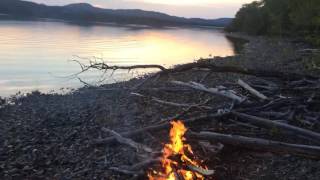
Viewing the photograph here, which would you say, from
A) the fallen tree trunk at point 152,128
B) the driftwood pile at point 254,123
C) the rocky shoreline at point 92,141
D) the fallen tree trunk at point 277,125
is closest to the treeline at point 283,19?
the rocky shoreline at point 92,141

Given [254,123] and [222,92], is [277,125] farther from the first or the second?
[222,92]

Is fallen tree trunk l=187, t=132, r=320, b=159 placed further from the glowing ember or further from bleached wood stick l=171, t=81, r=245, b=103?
bleached wood stick l=171, t=81, r=245, b=103

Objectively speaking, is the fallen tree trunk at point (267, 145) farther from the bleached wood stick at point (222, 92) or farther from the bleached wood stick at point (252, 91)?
the bleached wood stick at point (252, 91)

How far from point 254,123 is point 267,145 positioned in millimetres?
1945

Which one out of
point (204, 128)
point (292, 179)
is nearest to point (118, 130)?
point (204, 128)

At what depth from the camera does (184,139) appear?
38.3 ft

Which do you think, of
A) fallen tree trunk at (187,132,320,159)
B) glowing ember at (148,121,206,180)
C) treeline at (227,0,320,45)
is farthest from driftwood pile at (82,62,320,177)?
treeline at (227,0,320,45)

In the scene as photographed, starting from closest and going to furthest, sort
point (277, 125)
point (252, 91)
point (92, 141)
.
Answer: point (277, 125) → point (92, 141) → point (252, 91)

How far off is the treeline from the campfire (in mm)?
31966

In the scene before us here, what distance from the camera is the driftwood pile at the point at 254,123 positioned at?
11.2 metres

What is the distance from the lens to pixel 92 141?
1386 cm

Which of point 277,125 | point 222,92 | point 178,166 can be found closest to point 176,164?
point 178,166

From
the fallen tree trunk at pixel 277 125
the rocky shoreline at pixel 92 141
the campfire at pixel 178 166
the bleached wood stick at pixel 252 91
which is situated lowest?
the rocky shoreline at pixel 92 141

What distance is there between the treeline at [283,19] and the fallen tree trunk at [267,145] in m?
30.3
